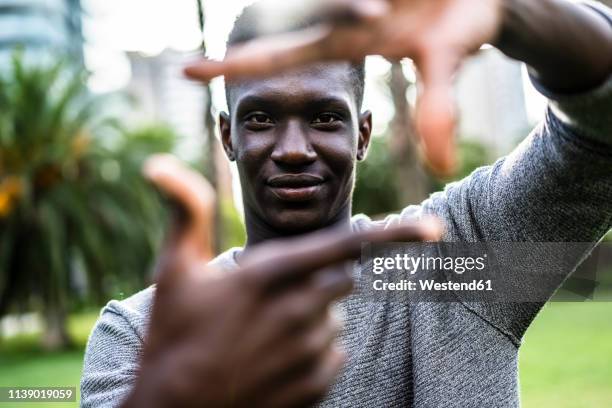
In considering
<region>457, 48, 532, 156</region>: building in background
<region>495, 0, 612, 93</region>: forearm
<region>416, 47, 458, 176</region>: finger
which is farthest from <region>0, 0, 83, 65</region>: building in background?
<region>416, 47, 458, 176</region>: finger

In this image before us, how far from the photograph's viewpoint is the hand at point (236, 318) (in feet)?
3.27

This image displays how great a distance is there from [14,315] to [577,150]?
62.9 ft

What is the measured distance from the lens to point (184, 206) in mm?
997

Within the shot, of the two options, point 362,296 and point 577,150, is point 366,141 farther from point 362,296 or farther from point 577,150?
point 577,150

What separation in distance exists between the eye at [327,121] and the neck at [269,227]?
0.27 metres

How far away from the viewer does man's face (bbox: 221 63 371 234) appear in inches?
78.2

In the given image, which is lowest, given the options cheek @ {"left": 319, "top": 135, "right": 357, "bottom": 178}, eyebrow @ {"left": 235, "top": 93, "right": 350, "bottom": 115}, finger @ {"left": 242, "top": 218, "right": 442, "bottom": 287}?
finger @ {"left": 242, "top": 218, "right": 442, "bottom": 287}

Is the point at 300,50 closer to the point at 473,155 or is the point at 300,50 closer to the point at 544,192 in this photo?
the point at 544,192

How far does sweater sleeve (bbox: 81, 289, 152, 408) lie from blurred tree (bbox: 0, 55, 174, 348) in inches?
616

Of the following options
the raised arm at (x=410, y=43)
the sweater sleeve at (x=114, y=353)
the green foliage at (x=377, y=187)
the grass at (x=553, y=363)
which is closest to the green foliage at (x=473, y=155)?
the green foliage at (x=377, y=187)

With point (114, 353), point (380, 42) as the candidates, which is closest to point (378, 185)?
point (114, 353)

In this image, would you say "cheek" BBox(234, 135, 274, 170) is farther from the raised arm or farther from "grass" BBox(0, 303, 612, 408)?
"grass" BBox(0, 303, 612, 408)

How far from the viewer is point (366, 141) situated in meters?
2.37

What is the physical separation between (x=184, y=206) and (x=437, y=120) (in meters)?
0.37
